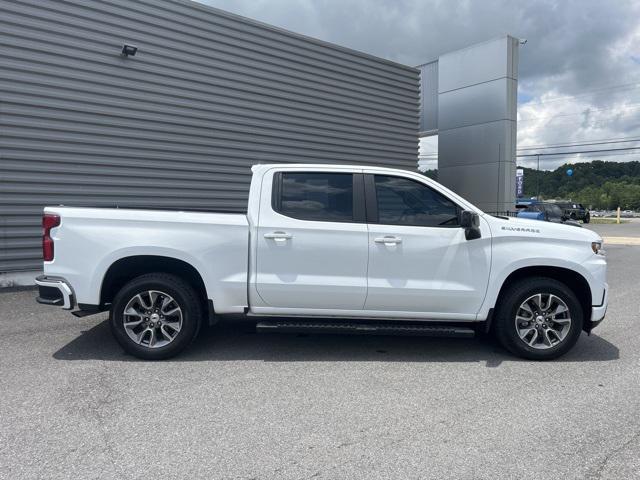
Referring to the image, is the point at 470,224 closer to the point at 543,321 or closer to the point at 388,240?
the point at 388,240

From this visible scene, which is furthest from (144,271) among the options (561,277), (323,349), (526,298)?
(561,277)

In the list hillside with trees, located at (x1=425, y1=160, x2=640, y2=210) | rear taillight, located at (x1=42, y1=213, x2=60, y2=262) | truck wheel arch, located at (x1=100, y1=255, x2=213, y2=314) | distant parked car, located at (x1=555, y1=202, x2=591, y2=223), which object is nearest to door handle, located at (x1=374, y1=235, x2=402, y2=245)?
truck wheel arch, located at (x1=100, y1=255, x2=213, y2=314)

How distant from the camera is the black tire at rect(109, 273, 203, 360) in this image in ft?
14.4

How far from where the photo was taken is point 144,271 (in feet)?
15.1

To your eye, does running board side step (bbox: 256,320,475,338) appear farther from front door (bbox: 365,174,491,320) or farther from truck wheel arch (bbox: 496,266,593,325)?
truck wheel arch (bbox: 496,266,593,325)

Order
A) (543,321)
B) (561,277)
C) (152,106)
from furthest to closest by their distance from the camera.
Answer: (152,106) → (561,277) → (543,321)

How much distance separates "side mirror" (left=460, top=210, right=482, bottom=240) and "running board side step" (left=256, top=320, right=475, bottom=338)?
93cm

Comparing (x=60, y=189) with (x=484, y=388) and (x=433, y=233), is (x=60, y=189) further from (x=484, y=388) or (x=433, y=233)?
(x=484, y=388)

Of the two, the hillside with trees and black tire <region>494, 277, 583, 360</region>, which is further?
the hillside with trees

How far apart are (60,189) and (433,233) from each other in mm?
6444

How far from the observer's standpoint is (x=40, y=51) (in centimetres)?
746

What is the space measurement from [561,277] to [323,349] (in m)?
2.55

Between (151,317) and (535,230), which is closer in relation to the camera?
(151,317)

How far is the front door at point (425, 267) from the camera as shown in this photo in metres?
4.48
